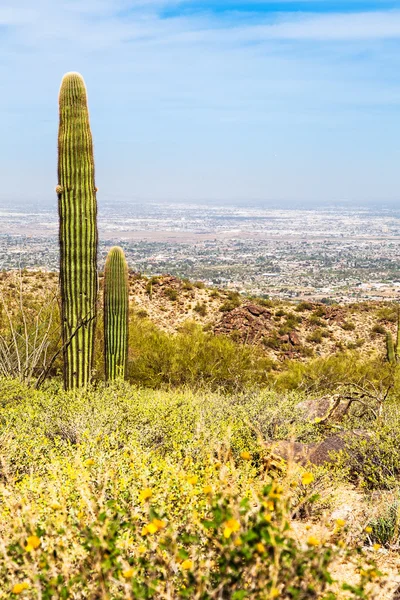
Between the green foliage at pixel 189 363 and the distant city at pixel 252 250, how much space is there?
4.03m

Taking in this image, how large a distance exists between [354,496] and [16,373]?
746cm

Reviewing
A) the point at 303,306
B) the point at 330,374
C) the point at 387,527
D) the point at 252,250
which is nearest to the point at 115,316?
the point at 387,527

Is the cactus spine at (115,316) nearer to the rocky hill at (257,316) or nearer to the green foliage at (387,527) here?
the green foliage at (387,527)

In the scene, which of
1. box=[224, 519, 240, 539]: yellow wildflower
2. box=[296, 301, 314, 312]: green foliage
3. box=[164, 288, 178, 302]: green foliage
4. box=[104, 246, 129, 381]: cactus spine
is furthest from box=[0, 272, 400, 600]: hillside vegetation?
box=[296, 301, 314, 312]: green foliage

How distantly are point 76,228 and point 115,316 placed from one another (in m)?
1.82

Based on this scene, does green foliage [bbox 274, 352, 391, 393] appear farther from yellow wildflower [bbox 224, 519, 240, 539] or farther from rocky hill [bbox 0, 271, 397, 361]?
yellow wildflower [bbox 224, 519, 240, 539]

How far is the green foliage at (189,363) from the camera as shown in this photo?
14031 mm

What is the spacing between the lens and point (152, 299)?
81.5 feet

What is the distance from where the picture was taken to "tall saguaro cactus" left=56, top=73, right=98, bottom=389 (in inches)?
364

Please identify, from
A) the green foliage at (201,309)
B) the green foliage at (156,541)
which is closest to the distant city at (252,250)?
the green foliage at (201,309)

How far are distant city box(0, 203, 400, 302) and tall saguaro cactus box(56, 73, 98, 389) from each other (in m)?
6.80

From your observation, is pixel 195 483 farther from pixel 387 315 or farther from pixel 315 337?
pixel 387 315

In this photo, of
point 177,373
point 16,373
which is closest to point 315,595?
point 16,373

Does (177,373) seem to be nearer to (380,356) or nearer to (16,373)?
(16,373)
